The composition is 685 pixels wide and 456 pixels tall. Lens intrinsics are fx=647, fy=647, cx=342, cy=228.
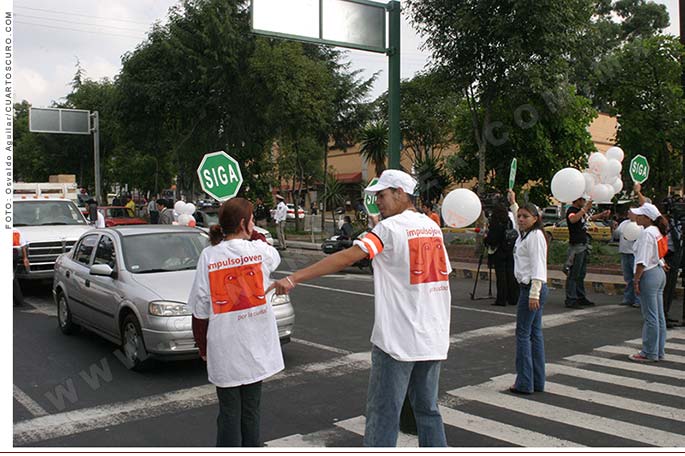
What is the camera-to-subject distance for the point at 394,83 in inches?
257

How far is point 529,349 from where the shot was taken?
6.39 metres

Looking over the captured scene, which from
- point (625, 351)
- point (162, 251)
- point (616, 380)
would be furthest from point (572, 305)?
point (162, 251)

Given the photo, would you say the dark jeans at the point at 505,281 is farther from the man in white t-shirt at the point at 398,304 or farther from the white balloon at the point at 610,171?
the man in white t-shirt at the point at 398,304

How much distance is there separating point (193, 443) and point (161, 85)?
86.8 feet

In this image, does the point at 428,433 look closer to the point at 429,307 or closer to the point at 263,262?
the point at 429,307

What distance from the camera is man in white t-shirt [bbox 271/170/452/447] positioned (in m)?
3.95

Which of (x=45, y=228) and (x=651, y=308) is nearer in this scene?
(x=651, y=308)

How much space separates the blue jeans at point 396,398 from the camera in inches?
156

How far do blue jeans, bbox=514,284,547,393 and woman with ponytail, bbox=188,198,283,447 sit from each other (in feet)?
10.1

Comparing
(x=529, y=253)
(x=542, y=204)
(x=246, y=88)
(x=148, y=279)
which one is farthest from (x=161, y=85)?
(x=529, y=253)

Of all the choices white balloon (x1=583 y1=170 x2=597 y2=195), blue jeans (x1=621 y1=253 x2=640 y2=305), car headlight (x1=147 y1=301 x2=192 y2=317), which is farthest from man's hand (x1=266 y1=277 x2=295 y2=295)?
blue jeans (x1=621 y1=253 x2=640 y2=305)

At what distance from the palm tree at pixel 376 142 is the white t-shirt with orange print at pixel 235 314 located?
3039cm

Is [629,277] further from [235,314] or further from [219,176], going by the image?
[235,314]

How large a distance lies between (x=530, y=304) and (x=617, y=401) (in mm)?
1214
